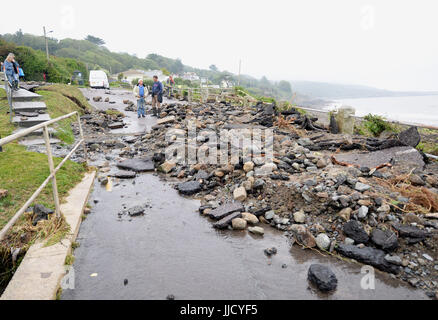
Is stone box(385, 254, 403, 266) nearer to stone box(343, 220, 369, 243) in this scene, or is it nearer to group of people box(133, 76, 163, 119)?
stone box(343, 220, 369, 243)

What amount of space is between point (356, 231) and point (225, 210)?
1.97m

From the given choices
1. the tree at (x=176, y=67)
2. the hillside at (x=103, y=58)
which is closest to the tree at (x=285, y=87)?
the hillside at (x=103, y=58)

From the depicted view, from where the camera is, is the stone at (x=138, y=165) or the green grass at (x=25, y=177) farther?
the stone at (x=138, y=165)

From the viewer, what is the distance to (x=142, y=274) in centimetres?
309

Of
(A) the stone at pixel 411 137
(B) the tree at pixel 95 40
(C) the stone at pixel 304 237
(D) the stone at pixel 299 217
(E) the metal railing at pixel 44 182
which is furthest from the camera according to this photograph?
(B) the tree at pixel 95 40

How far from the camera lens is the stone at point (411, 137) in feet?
19.4

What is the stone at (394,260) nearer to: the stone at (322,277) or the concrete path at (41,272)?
the stone at (322,277)

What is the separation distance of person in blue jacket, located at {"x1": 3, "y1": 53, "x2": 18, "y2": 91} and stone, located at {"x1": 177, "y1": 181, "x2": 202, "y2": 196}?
25.2ft

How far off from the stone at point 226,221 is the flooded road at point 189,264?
0.29 feet

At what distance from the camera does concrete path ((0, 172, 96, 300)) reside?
2.51m

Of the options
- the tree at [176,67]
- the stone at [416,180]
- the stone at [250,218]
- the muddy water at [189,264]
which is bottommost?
the muddy water at [189,264]
